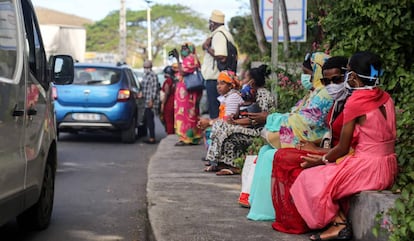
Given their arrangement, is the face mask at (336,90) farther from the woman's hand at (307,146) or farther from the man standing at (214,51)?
the man standing at (214,51)

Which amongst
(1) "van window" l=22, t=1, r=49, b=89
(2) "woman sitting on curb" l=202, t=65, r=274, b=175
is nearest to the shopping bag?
(2) "woman sitting on curb" l=202, t=65, r=274, b=175

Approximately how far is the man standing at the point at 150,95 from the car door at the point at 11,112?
31.8 feet

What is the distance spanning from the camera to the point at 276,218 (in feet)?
20.3

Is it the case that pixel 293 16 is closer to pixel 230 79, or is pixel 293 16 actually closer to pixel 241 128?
pixel 230 79

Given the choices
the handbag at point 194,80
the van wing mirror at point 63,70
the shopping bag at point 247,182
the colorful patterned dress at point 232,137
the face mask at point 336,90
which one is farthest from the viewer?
the handbag at point 194,80

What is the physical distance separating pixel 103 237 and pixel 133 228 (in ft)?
1.57

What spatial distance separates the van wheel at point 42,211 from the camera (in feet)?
22.0

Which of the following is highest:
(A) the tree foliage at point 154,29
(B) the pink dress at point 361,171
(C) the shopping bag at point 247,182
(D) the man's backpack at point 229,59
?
(A) the tree foliage at point 154,29

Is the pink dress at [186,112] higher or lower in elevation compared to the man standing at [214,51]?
lower

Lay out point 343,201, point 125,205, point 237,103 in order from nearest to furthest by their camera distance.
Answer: point 343,201, point 125,205, point 237,103

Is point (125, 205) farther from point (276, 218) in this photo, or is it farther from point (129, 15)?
point (129, 15)

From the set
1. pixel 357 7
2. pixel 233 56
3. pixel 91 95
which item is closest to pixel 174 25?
pixel 91 95

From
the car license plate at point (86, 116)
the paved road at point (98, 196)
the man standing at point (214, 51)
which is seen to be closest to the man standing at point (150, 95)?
the paved road at point (98, 196)

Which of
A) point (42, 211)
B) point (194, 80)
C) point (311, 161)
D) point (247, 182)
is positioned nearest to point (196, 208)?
point (247, 182)
